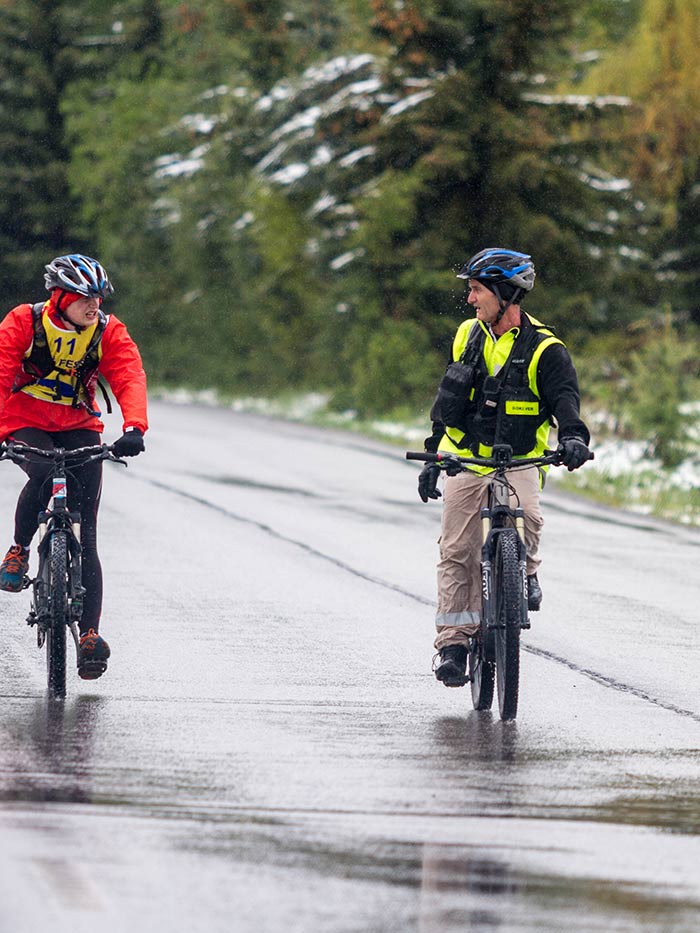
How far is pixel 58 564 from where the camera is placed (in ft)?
30.2

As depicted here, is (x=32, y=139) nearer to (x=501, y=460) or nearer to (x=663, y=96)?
(x=663, y=96)

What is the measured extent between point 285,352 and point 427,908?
38.0 metres

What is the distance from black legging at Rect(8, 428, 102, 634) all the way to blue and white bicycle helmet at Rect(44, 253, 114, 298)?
723 mm

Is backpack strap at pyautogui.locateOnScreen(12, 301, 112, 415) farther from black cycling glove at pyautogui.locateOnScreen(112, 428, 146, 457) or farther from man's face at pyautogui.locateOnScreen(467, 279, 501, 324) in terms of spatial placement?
man's face at pyautogui.locateOnScreen(467, 279, 501, 324)

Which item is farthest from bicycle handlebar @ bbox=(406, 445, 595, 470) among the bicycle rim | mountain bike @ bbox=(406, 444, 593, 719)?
the bicycle rim

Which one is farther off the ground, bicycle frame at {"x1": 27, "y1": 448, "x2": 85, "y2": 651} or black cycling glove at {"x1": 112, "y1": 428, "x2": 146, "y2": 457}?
black cycling glove at {"x1": 112, "y1": 428, "x2": 146, "y2": 457}

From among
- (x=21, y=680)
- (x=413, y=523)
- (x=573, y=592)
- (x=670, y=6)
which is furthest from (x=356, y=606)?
(x=670, y=6)

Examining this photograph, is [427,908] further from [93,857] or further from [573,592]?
[573,592]

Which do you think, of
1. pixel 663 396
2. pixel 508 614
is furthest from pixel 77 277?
pixel 663 396

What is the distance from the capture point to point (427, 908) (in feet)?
18.2

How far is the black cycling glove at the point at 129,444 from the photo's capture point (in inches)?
356

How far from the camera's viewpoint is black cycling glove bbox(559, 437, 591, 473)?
884 centimetres

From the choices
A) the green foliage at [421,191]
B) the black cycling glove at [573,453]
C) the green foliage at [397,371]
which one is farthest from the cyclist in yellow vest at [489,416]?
the green foliage at [397,371]

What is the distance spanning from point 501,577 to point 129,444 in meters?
1.69
